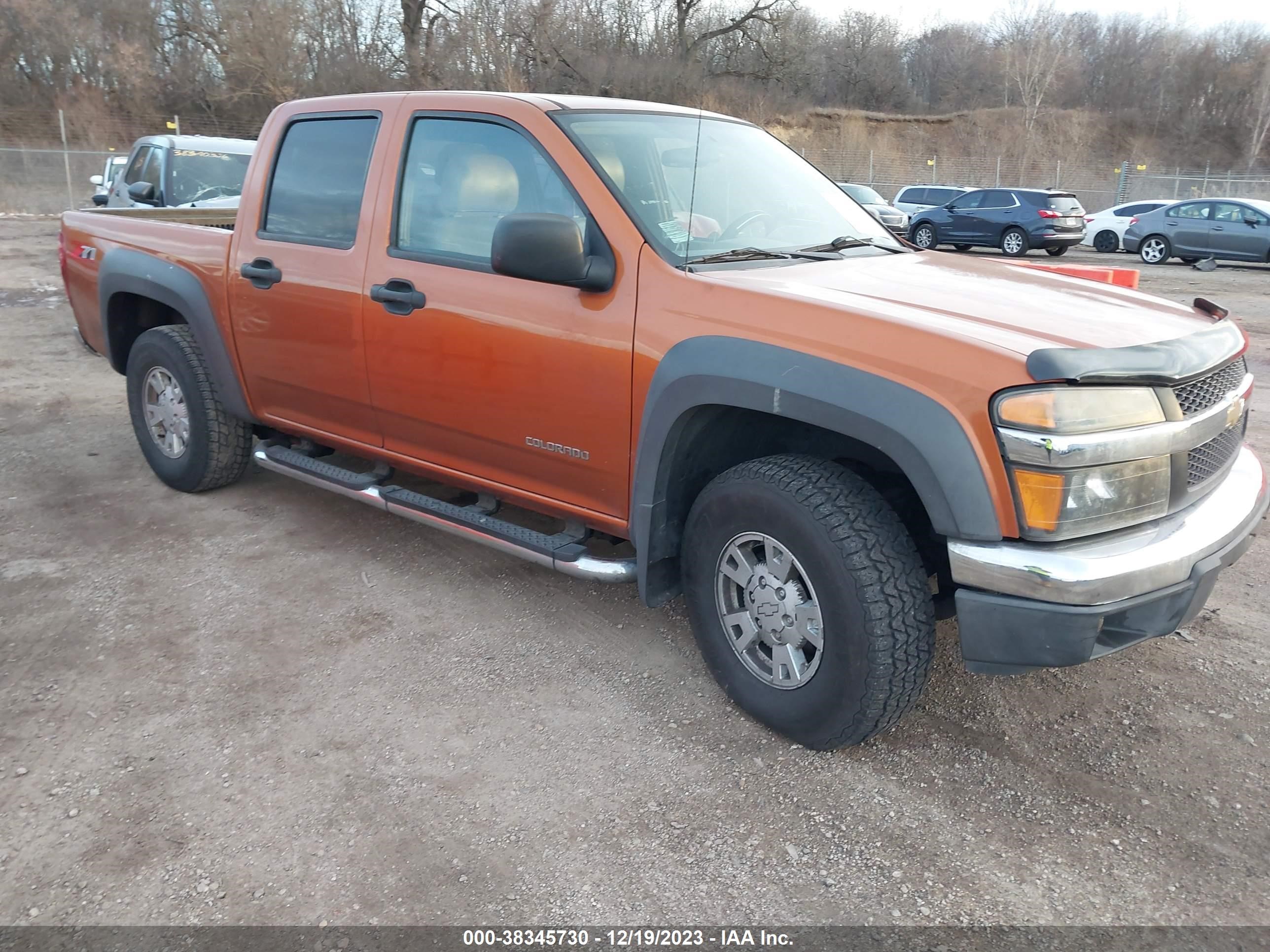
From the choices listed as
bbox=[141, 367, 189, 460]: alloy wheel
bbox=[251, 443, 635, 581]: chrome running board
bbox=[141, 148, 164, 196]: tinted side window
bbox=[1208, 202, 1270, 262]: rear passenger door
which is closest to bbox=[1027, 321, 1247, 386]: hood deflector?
bbox=[251, 443, 635, 581]: chrome running board

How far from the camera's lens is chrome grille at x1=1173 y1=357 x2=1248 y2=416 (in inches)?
105

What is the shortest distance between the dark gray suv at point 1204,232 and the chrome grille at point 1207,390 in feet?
62.1

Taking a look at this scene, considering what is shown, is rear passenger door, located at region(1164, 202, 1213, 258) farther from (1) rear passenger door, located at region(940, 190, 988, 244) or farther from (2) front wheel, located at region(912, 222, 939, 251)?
(2) front wheel, located at region(912, 222, 939, 251)

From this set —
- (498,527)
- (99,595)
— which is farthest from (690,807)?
(99,595)

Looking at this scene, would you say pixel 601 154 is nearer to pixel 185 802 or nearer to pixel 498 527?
pixel 498 527

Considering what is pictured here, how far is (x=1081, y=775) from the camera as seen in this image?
→ 9.51 feet

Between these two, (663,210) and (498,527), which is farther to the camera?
(498,527)

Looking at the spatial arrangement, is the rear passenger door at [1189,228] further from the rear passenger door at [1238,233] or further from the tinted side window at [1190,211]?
the rear passenger door at [1238,233]

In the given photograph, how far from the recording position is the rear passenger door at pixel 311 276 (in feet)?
13.1

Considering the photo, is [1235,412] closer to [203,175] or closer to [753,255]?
[753,255]

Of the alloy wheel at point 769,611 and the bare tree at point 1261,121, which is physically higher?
the bare tree at point 1261,121

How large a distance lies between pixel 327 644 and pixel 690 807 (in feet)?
5.32

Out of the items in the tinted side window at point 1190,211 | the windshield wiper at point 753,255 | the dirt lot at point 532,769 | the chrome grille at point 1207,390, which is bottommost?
the dirt lot at point 532,769

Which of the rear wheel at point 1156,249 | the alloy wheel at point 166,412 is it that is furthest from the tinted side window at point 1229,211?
the alloy wheel at point 166,412
